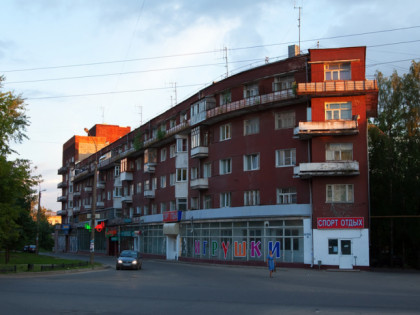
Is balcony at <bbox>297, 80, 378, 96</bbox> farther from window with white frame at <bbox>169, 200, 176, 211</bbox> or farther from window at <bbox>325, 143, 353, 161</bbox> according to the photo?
window with white frame at <bbox>169, 200, 176, 211</bbox>

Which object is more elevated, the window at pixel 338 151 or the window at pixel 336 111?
the window at pixel 336 111

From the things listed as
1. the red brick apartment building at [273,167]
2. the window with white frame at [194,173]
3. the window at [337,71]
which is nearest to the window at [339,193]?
the red brick apartment building at [273,167]

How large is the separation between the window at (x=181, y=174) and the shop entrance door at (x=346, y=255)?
64.3 feet

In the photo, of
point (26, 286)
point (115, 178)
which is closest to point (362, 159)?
point (26, 286)

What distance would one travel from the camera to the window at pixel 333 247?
115 feet

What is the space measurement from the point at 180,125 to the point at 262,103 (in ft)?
42.3

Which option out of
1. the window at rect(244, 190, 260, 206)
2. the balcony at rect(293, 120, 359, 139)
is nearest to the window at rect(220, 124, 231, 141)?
the window at rect(244, 190, 260, 206)

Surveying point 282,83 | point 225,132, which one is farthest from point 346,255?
point 225,132

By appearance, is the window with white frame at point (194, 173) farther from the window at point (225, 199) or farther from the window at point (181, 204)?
the window at point (225, 199)

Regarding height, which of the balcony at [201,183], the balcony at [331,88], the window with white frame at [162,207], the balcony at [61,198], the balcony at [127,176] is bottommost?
the window with white frame at [162,207]

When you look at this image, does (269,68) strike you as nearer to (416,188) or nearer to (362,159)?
(362,159)

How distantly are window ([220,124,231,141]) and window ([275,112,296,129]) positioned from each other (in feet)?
17.7

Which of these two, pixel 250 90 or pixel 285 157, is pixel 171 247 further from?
pixel 250 90

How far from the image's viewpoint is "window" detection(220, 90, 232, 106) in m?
43.1
